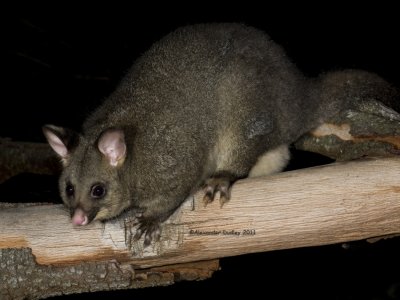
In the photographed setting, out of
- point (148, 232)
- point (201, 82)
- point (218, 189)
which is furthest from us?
point (201, 82)

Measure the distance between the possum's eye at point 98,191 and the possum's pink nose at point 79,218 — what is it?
0.25 metres

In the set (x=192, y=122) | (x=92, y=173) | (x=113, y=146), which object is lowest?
(x=92, y=173)

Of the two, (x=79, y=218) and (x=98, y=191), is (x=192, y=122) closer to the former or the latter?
(x=98, y=191)

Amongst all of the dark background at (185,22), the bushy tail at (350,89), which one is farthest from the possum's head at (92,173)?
the dark background at (185,22)

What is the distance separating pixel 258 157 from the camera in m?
5.50

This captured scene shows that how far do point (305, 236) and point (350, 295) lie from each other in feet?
14.1

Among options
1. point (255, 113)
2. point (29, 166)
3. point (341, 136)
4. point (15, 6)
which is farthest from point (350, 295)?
point (15, 6)

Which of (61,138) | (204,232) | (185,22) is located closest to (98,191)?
(61,138)

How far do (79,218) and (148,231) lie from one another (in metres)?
0.55

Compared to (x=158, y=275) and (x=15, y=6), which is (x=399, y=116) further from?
(x=15, y=6)

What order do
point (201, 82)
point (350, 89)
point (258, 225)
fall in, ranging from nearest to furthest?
point (258, 225), point (201, 82), point (350, 89)

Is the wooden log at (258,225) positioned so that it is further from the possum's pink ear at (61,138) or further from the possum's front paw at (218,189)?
the possum's pink ear at (61,138)

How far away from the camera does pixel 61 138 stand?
488cm

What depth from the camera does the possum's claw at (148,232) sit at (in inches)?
178
